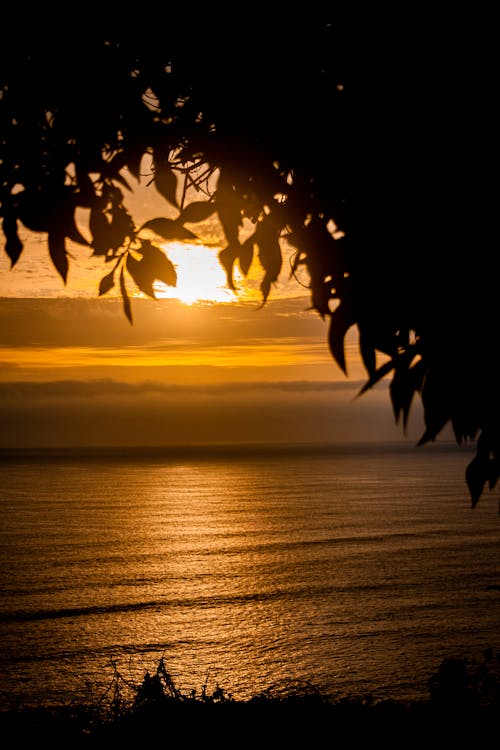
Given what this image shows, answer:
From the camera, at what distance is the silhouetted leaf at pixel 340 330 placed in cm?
280

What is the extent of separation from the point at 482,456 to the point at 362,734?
8.33 ft

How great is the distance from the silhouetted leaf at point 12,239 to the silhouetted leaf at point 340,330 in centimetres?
144

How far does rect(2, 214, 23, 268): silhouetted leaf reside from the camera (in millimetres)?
3377

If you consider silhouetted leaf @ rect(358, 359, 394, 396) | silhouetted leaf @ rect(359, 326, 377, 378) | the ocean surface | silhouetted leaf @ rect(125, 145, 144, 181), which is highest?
silhouetted leaf @ rect(125, 145, 144, 181)

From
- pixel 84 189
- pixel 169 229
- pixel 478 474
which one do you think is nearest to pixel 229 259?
pixel 169 229

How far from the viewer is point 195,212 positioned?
319 cm

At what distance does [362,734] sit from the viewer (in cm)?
532

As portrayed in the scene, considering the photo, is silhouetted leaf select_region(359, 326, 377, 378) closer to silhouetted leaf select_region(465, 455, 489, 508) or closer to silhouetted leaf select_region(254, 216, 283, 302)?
silhouetted leaf select_region(254, 216, 283, 302)

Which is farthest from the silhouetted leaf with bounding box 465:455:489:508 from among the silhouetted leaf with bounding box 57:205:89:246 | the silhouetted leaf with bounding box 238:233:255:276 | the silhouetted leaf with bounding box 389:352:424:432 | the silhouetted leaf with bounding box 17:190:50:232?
the silhouetted leaf with bounding box 17:190:50:232

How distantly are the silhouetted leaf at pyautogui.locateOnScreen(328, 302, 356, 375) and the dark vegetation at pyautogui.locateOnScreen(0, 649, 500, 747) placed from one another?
11.3 feet

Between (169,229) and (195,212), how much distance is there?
165 millimetres

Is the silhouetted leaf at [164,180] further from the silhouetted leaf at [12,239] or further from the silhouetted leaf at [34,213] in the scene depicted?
the silhouetted leaf at [12,239]

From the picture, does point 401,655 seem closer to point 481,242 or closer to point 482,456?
point 482,456

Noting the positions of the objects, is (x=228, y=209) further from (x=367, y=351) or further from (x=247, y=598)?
(x=247, y=598)
